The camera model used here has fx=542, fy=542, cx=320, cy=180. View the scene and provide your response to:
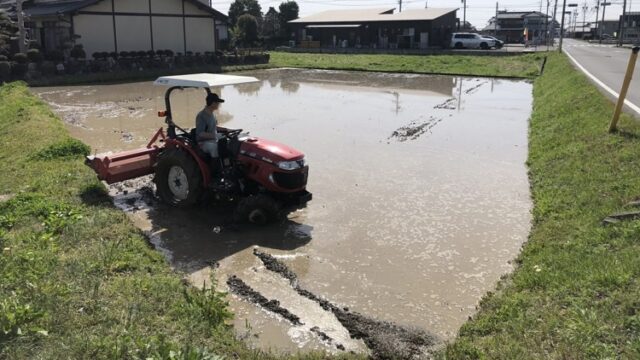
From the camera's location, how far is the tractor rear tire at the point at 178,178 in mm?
6879

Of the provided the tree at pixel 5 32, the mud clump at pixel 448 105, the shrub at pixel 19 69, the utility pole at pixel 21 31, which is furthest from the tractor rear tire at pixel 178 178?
the utility pole at pixel 21 31

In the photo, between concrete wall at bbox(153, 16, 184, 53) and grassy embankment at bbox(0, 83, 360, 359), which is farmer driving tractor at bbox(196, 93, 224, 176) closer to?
grassy embankment at bbox(0, 83, 360, 359)

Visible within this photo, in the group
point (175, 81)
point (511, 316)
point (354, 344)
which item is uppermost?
point (175, 81)

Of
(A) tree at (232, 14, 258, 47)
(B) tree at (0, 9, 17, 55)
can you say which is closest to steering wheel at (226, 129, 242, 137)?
(B) tree at (0, 9, 17, 55)

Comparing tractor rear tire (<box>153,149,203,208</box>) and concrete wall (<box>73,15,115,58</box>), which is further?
concrete wall (<box>73,15,115,58</box>)

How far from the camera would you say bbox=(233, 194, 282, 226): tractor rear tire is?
21.2 ft

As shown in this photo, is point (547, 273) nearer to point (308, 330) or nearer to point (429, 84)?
point (308, 330)

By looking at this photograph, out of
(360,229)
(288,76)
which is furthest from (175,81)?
(288,76)

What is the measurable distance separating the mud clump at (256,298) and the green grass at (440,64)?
24.7 meters

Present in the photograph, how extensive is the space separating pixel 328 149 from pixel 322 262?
17.6 feet

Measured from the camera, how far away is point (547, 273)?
4.64 metres

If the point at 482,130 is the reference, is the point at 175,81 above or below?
above

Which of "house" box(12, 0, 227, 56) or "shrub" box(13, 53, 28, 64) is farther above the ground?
"house" box(12, 0, 227, 56)

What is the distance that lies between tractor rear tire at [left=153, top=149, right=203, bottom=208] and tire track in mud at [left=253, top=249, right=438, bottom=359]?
8.91 ft
